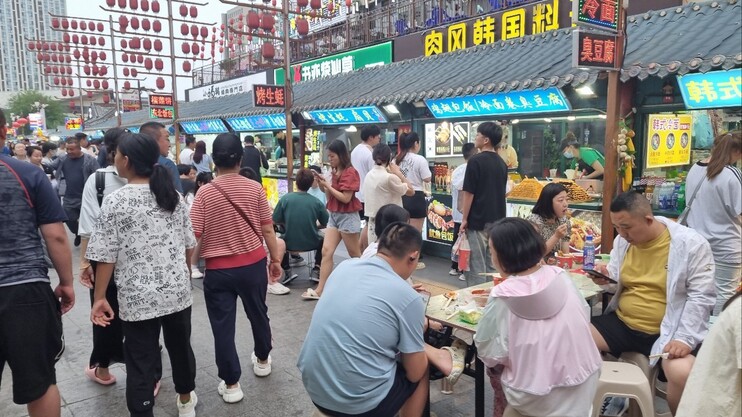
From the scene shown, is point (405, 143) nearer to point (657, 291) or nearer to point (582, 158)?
point (582, 158)

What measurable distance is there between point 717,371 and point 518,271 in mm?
989

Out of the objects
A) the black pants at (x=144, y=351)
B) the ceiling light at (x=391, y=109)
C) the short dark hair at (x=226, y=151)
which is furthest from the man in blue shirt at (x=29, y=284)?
the ceiling light at (x=391, y=109)

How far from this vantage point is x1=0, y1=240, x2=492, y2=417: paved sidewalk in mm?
3707

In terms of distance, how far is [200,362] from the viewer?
4574mm

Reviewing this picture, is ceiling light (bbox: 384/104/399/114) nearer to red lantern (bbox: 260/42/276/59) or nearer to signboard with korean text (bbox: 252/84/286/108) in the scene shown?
signboard with korean text (bbox: 252/84/286/108)

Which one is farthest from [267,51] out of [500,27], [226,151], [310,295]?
[226,151]

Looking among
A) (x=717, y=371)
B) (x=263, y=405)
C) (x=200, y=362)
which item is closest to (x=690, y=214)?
(x=717, y=371)

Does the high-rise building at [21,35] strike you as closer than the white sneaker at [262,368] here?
No

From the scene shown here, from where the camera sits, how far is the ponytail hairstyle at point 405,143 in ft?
23.2

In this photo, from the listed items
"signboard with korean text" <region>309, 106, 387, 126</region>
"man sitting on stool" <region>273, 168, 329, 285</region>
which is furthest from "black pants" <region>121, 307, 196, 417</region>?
"signboard with korean text" <region>309, 106, 387, 126</region>

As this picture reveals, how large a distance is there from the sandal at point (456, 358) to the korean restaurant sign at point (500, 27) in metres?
7.19

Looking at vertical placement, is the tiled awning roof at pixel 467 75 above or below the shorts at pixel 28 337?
above

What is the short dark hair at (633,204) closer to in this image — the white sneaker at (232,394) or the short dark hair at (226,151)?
the short dark hair at (226,151)

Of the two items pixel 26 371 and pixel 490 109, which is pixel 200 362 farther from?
pixel 490 109
